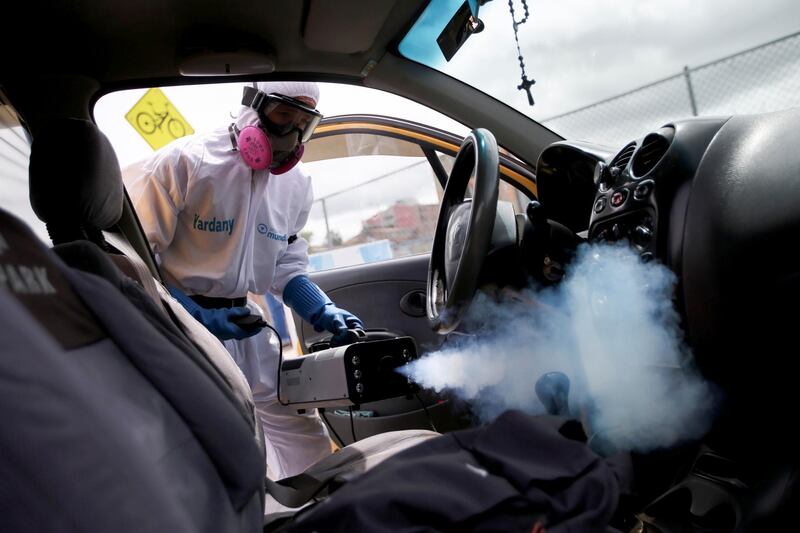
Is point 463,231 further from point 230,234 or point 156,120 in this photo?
point 156,120

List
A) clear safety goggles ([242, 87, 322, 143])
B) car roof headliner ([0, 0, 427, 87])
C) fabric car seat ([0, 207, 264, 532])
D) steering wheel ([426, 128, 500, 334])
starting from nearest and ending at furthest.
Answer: fabric car seat ([0, 207, 264, 532]) → steering wheel ([426, 128, 500, 334]) → car roof headliner ([0, 0, 427, 87]) → clear safety goggles ([242, 87, 322, 143])

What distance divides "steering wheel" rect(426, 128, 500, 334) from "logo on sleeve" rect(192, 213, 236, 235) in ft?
3.11

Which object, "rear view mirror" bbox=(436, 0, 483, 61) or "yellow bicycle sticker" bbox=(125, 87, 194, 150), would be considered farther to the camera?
"yellow bicycle sticker" bbox=(125, 87, 194, 150)

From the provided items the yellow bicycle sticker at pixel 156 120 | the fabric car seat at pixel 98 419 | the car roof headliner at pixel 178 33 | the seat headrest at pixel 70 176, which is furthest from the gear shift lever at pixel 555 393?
the yellow bicycle sticker at pixel 156 120

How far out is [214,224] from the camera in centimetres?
217

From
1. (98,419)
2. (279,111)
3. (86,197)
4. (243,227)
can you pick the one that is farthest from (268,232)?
(98,419)

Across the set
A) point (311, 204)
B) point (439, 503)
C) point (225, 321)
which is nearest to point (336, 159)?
point (311, 204)

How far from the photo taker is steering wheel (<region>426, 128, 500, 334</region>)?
1.20 meters

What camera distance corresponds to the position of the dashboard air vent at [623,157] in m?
1.32

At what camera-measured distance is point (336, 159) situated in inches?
127

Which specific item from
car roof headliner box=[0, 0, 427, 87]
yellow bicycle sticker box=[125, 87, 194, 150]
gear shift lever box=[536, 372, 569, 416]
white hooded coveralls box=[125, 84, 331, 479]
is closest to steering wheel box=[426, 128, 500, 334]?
gear shift lever box=[536, 372, 569, 416]

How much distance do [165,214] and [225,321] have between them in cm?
46

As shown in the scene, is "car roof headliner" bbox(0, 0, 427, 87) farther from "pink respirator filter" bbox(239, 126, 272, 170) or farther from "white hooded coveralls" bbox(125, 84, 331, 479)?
"white hooded coveralls" bbox(125, 84, 331, 479)

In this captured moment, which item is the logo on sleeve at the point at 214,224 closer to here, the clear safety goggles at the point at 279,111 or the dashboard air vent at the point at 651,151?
the clear safety goggles at the point at 279,111
